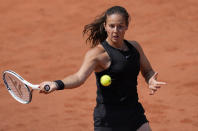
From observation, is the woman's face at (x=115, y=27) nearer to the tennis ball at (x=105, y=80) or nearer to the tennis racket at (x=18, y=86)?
the tennis ball at (x=105, y=80)

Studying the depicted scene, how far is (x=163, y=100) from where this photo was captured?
9.34 meters

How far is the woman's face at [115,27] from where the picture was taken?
16.2 ft

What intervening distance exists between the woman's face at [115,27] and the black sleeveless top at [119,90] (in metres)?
0.12

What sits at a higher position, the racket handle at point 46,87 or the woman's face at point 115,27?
the woman's face at point 115,27

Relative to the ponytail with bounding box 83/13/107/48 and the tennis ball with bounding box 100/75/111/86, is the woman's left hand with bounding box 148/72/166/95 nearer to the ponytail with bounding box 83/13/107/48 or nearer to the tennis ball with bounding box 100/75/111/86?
the tennis ball with bounding box 100/75/111/86

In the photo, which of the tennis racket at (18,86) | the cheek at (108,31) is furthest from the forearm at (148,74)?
the tennis racket at (18,86)

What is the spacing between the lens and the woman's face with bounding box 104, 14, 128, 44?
495cm

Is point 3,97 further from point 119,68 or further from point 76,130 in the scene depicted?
point 119,68

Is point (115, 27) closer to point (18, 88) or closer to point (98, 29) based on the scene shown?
point (98, 29)

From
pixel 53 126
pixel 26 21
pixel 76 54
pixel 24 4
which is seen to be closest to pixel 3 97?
pixel 53 126

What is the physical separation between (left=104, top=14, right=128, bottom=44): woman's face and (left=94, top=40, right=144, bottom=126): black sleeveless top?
12cm

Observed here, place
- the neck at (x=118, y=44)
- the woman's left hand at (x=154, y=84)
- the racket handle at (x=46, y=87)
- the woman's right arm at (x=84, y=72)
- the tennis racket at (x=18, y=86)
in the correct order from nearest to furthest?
the racket handle at (x=46, y=87) → the woman's right arm at (x=84, y=72) → the woman's left hand at (x=154, y=84) → the neck at (x=118, y=44) → the tennis racket at (x=18, y=86)

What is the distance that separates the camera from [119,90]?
5004 millimetres

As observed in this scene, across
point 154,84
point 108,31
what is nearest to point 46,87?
point 108,31
